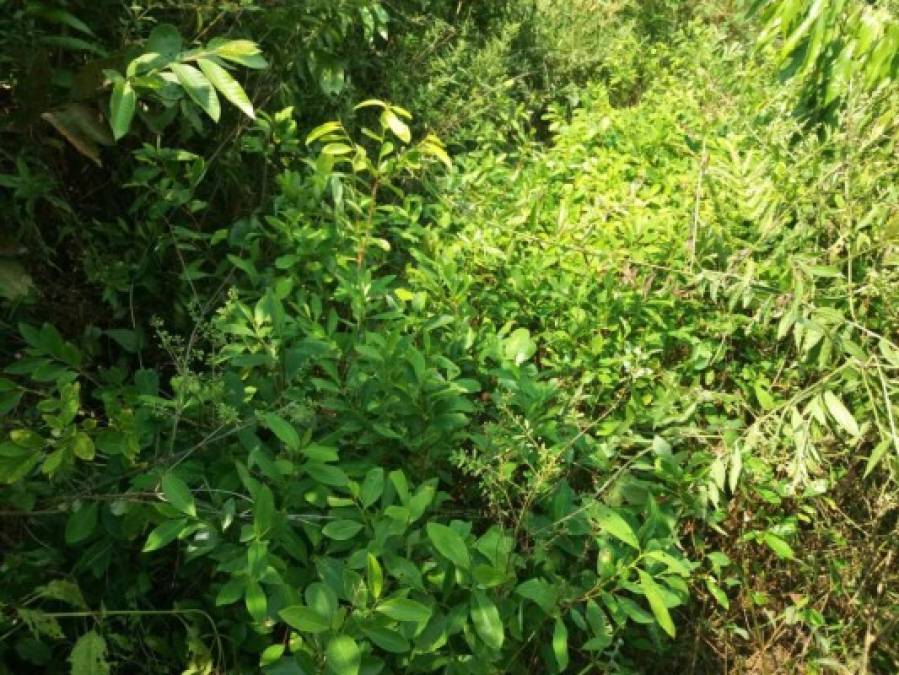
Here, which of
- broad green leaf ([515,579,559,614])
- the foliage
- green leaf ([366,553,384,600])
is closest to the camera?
green leaf ([366,553,384,600])

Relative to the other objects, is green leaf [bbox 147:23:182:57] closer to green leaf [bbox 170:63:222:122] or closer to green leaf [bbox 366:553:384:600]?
green leaf [bbox 170:63:222:122]

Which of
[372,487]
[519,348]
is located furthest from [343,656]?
[519,348]

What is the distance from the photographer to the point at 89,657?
1.48 m

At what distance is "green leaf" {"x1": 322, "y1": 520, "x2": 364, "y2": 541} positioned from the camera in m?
1.53

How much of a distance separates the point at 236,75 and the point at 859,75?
1967 mm

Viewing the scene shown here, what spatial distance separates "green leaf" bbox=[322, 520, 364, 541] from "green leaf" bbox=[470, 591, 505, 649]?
0.26 meters

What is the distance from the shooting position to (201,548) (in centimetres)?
153

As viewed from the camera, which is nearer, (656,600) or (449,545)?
(449,545)

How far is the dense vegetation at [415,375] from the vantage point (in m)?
1.59

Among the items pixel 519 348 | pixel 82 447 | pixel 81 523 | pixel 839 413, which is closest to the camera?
pixel 82 447

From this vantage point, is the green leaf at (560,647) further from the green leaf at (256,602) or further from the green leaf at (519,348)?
the green leaf at (519,348)

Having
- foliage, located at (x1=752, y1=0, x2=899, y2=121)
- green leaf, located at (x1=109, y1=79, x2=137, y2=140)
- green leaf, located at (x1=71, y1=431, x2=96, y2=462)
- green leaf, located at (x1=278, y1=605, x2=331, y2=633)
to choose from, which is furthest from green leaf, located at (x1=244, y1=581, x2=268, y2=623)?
foliage, located at (x1=752, y1=0, x2=899, y2=121)

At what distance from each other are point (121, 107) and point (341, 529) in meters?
0.93

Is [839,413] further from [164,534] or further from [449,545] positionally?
[164,534]
